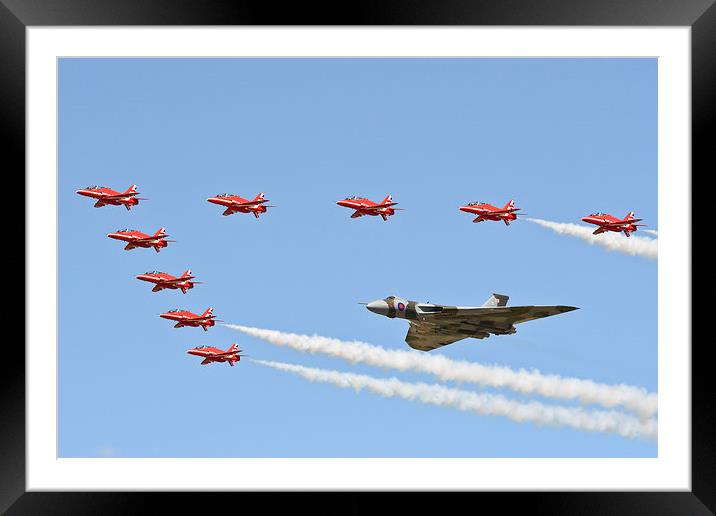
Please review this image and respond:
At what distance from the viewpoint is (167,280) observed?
258 ft

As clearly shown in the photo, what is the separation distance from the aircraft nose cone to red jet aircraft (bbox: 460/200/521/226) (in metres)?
9.10

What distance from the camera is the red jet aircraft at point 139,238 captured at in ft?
250

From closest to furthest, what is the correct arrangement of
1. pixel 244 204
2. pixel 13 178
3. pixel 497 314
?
pixel 13 178 → pixel 497 314 → pixel 244 204

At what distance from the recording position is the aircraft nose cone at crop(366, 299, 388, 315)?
71812 mm

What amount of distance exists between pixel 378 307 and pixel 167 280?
15788 millimetres

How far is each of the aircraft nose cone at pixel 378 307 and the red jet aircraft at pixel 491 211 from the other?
29.9 ft

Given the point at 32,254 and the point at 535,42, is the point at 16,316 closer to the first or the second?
the point at 32,254

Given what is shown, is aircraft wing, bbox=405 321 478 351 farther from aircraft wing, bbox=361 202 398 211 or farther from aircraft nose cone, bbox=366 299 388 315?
aircraft wing, bbox=361 202 398 211

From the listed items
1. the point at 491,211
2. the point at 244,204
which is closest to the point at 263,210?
the point at 244,204

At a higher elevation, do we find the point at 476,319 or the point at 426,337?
the point at 476,319

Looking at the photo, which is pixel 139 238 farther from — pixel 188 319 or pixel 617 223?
pixel 617 223

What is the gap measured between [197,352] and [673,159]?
1686 inches

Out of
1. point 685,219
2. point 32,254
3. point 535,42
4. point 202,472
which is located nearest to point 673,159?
point 685,219

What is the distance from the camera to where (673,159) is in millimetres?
53719
